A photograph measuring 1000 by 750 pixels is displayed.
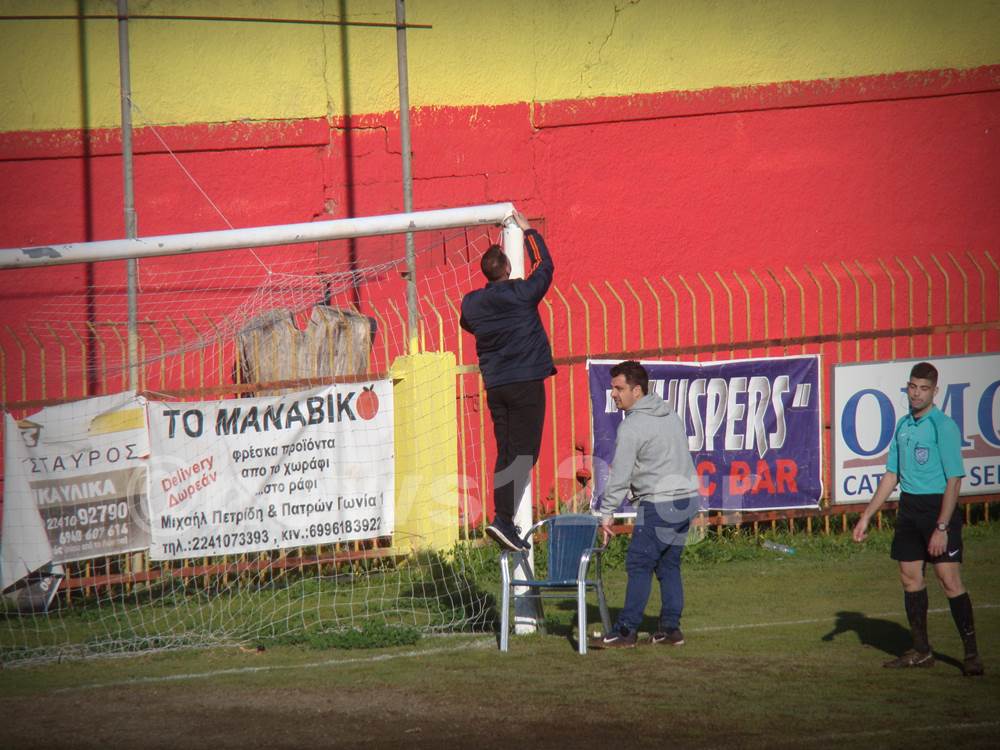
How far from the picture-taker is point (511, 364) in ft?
26.4

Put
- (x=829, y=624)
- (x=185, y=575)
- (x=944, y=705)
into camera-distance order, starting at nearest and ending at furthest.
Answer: (x=944, y=705), (x=829, y=624), (x=185, y=575)

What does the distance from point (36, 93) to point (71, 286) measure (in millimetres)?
1991

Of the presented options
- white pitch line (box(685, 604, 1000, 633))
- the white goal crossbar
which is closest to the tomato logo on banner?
the white goal crossbar

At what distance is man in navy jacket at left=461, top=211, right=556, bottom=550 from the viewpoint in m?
8.04

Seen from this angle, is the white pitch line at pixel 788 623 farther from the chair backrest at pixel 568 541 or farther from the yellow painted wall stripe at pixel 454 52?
the yellow painted wall stripe at pixel 454 52

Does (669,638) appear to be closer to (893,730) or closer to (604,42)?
(893,730)

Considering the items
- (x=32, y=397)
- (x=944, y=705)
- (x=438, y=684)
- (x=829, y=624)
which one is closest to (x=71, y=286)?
(x=32, y=397)

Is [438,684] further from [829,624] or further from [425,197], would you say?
[425,197]

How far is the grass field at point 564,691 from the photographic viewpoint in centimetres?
609

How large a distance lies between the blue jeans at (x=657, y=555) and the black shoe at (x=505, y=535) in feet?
2.42

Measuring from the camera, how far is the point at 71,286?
1253cm

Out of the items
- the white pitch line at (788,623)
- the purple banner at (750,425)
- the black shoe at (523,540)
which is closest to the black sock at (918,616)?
the white pitch line at (788,623)

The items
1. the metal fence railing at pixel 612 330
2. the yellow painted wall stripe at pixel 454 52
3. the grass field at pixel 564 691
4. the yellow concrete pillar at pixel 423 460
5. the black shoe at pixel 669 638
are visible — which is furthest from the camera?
the yellow painted wall stripe at pixel 454 52

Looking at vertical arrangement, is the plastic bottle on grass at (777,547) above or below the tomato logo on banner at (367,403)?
below
